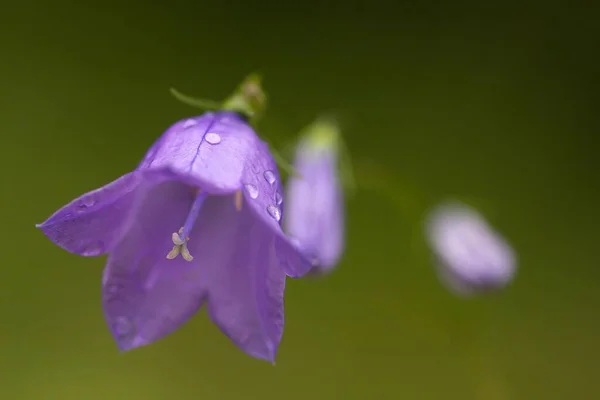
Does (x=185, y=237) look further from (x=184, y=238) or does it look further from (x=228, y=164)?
(x=228, y=164)

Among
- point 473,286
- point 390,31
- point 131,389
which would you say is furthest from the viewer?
point 390,31

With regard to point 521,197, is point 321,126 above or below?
above

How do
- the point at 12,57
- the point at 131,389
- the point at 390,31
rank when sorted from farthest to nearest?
the point at 390,31 → the point at 12,57 → the point at 131,389

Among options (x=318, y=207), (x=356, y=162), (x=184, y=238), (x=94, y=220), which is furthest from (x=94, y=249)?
(x=356, y=162)

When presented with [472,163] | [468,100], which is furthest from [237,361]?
[468,100]

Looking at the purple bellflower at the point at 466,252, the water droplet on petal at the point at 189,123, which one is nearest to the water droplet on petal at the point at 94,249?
the water droplet on petal at the point at 189,123

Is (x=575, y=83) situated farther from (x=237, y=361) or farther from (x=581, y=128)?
(x=237, y=361)

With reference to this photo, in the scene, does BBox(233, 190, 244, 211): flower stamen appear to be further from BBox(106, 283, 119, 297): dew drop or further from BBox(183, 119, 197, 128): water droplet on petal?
BBox(106, 283, 119, 297): dew drop

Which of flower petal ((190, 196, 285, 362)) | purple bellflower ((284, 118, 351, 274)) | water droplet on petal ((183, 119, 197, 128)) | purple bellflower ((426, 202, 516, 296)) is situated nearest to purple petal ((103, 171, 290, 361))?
flower petal ((190, 196, 285, 362))
